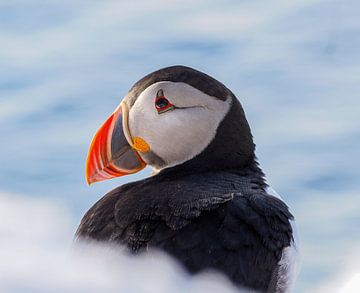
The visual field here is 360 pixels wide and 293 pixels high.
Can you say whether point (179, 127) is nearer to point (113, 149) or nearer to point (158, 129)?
point (158, 129)

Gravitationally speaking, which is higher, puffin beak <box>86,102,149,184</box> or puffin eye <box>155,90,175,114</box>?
puffin eye <box>155,90,175,114</box>

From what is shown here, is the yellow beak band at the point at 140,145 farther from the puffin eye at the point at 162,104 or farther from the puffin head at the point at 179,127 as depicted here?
the puffin eye at the point at 162,104

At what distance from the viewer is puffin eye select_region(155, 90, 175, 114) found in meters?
3.57

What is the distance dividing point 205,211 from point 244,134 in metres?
1.09

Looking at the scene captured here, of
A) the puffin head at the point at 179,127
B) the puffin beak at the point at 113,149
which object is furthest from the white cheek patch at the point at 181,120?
the puffin beak at the point at 113,149

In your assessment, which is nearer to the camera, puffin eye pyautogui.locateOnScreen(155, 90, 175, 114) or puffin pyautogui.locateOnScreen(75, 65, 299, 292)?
puffin pyautogui.locateOnScreen(75, 65, 299, 292)

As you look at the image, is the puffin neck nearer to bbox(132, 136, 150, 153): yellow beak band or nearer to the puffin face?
the puffin face

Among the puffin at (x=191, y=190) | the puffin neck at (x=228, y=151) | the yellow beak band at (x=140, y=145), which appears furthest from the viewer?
the yellow beak band at (x=140, y=145)

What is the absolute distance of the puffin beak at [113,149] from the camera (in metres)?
3.75

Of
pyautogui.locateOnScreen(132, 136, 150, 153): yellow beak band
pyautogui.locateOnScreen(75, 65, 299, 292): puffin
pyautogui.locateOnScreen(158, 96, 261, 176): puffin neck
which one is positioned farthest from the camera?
pyautogui.locateOnScreen(132, 136, 150, 153): yellow beak band

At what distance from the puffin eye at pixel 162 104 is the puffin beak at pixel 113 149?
23 cm

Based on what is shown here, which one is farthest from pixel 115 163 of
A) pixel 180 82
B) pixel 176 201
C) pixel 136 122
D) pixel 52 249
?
pixel 52 249

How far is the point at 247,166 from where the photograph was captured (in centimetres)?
360

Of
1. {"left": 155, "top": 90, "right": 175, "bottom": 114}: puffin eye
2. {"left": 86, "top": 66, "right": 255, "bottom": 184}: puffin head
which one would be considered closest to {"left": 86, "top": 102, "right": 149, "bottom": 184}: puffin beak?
{"left": 86, "top": 66, "right": 255, "bottom": 184}: puffin head
